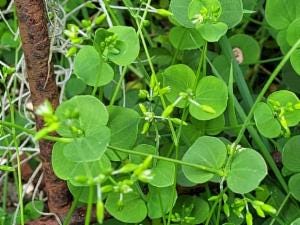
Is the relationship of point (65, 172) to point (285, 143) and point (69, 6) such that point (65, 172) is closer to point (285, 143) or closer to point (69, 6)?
point (285, 143)

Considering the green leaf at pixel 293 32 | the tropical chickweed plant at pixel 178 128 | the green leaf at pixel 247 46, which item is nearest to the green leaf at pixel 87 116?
the tropical chickweed plant at pixel 178 128

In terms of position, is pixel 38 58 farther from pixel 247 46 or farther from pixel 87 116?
pixel 247 46

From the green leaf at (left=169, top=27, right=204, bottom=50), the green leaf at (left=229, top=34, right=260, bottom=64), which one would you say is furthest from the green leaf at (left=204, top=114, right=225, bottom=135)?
the green leaf at (left=229, top=34, right=260, bottom=64)

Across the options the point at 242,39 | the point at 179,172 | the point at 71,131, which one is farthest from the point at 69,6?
the point at 71,131

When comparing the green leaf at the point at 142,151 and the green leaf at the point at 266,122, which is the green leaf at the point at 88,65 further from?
the green leaf at the point at 266,122

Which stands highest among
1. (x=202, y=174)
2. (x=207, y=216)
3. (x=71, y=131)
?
(x=71, y=131)

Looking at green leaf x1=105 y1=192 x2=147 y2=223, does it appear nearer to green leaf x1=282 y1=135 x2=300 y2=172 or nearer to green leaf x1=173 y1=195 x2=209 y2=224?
green leaf x1=173 y1=195 x2=209 y2=224
